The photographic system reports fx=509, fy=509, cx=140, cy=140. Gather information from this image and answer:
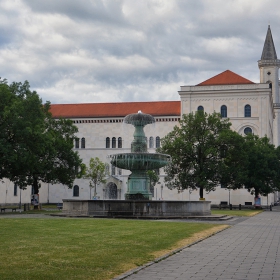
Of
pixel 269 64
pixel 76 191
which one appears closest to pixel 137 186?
pixel 76 191

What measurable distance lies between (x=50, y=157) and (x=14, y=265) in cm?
3819

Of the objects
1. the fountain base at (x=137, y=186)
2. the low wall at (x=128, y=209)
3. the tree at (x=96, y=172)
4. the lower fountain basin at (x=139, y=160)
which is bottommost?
the low wall at (x=128, y=209)

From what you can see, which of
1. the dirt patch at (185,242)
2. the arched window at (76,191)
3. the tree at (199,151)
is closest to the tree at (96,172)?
the arched window at (76,191)

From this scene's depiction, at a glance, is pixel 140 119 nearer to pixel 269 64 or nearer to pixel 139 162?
pixel 139 162

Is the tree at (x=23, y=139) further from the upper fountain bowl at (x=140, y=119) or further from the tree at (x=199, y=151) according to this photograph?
the tree at (x=199, y=151)

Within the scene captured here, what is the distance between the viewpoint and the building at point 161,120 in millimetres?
74375

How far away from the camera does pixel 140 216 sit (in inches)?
1207

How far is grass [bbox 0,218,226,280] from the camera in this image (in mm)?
10273

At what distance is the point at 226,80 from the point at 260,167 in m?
21.2

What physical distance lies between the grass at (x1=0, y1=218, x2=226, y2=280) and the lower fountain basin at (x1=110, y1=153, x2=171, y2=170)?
1272 centimetres

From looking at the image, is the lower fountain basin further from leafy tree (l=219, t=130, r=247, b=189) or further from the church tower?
the church tower

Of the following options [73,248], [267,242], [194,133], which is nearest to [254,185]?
[194,133]

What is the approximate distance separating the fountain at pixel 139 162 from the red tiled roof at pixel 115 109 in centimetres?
4485

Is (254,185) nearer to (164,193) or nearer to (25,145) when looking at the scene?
(164,193)
